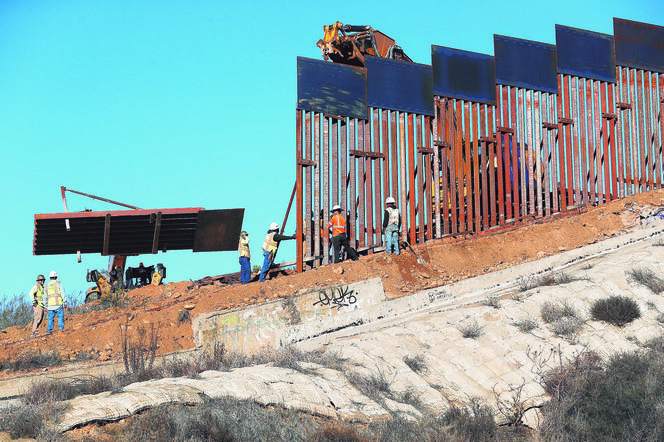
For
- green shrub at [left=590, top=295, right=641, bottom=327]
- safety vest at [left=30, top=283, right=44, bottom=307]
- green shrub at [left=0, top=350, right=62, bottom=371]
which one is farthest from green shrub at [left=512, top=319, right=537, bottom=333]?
safety vest at [left=30, top=283, right=44, bottom=307]

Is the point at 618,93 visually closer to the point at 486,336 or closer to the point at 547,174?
the point at 547,174

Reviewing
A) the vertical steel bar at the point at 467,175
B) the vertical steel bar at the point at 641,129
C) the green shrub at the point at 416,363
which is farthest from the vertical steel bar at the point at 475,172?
the green shrub at the point at 416,363

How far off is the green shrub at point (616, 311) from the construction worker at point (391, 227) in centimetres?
642

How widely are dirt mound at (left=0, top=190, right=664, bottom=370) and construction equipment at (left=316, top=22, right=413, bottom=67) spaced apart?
5.71 meters

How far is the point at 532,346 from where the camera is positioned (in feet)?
41.1

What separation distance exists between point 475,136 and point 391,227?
402cm

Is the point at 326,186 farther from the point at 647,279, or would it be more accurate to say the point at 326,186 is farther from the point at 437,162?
the point at 647,279

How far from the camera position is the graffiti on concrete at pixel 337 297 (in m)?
16.8

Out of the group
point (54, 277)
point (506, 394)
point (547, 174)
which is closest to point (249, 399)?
point (506, 394)

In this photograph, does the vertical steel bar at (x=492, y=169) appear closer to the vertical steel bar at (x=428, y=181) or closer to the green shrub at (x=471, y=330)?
the vertical steel bar at (x=428, y=181)

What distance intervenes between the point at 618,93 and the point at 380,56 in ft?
22.5

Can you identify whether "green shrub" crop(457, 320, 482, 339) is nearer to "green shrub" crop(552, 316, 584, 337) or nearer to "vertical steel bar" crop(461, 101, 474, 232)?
"green shrub" crop(552, 316, 584, 337)

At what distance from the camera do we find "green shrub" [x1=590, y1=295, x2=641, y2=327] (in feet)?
Result: 43.8

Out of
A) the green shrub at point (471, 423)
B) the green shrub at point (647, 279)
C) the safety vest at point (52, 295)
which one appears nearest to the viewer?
the green shrub at point (471, 423)
